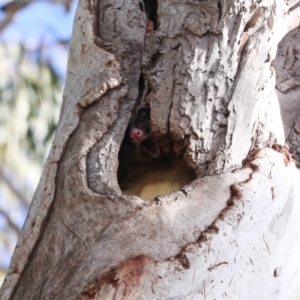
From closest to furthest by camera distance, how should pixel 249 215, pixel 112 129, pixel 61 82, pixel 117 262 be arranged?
pixel 117 262, pixel 249 215, pixel 112 129, pixel 61 82

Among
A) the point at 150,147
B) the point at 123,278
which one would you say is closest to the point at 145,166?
the point at 150,147

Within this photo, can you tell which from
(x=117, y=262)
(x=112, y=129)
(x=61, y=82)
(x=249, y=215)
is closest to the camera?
(x=117, y=262)

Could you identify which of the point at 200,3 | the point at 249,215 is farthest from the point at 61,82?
the point at 249,215

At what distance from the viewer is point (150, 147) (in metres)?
1.36

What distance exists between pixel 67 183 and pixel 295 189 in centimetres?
47

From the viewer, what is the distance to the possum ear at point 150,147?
1.34m

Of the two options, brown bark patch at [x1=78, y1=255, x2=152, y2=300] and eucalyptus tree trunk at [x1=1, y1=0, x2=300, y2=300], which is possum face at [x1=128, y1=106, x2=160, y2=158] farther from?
brown bark patch at [x1=78, y1=255, x2=152, y2=300]

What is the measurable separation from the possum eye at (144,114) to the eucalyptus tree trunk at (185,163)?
0.10 feet

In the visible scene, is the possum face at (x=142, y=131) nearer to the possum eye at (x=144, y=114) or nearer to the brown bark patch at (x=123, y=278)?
the possum eye at (x=144, y=114)

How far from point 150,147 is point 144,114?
0.07 m

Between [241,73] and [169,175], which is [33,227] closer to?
[169,175]

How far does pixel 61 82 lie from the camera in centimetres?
378

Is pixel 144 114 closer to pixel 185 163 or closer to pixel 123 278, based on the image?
pixel 185 163

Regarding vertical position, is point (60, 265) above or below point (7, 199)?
above
